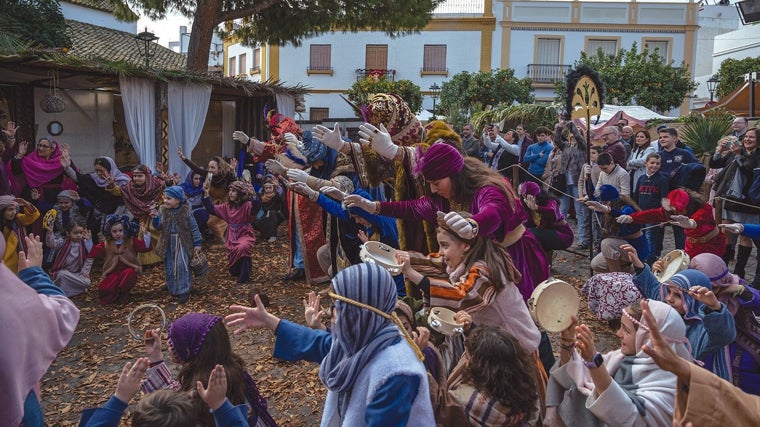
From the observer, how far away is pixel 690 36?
33.1 m

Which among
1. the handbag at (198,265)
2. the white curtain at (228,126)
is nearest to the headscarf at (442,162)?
the handbag at (198,265)

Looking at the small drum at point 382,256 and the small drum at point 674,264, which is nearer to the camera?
the small drum at point 382,256

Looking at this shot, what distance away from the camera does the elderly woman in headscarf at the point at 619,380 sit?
235cm

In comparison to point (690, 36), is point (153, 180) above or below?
below

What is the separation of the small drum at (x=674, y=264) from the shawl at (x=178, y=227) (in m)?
4.67

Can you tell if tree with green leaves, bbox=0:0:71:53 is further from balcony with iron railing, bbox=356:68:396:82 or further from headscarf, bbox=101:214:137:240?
balcony with iron railing, bbox=356:68:396:82

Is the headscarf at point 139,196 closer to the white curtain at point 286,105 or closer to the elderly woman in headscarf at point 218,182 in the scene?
the elderly woman in headscarf at point 218,182

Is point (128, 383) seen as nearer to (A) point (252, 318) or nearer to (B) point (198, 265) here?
(A) point (252, 318)

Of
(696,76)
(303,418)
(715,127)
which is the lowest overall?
(303,418)

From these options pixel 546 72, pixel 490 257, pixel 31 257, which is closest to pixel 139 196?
pixel 31 257

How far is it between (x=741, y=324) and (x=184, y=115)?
10195 millimetres

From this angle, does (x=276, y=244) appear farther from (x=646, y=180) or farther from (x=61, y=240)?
(x=646, y=180)

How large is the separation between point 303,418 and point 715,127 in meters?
10.4

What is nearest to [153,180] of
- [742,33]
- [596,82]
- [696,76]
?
[596,82]
